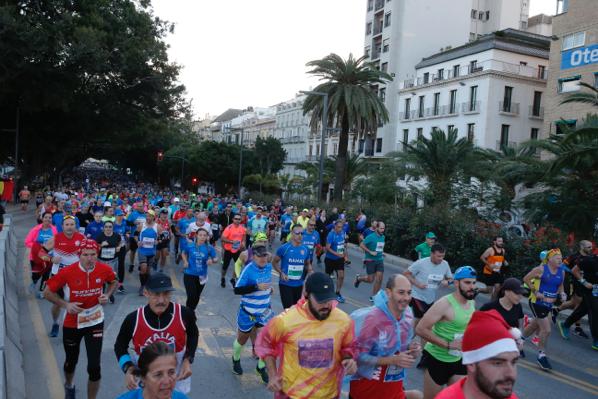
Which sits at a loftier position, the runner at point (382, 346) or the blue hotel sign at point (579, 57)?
the blue hotel sign at point (579, 57)

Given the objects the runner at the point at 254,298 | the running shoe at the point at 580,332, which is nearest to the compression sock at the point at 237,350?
the runner at the point at 254,298

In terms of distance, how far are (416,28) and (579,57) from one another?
73.9ft

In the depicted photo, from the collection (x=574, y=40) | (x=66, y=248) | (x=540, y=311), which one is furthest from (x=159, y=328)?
(x=574, y=40)

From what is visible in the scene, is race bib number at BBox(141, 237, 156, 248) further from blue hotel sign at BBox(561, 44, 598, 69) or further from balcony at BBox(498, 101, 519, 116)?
balcony at BBox(498, 101, 519, 116)

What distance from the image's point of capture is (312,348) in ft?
13.1

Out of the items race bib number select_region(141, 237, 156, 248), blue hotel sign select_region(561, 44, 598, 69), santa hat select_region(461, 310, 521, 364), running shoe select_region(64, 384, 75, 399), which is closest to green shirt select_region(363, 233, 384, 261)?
race bib number select_region(141, 237, 156, 248)

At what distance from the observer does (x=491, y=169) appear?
2392cm

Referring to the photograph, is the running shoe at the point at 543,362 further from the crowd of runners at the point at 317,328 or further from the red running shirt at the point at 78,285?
the red running shirt at the point at 78,285

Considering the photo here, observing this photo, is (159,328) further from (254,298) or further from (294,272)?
(294,272)

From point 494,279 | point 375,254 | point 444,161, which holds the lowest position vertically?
point 494,279

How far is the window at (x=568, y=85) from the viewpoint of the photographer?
32.9 metres

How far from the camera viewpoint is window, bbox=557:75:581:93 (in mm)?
32938

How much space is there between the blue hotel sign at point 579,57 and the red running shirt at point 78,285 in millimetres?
33140

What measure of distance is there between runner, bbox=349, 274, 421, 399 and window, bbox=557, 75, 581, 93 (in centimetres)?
3371
